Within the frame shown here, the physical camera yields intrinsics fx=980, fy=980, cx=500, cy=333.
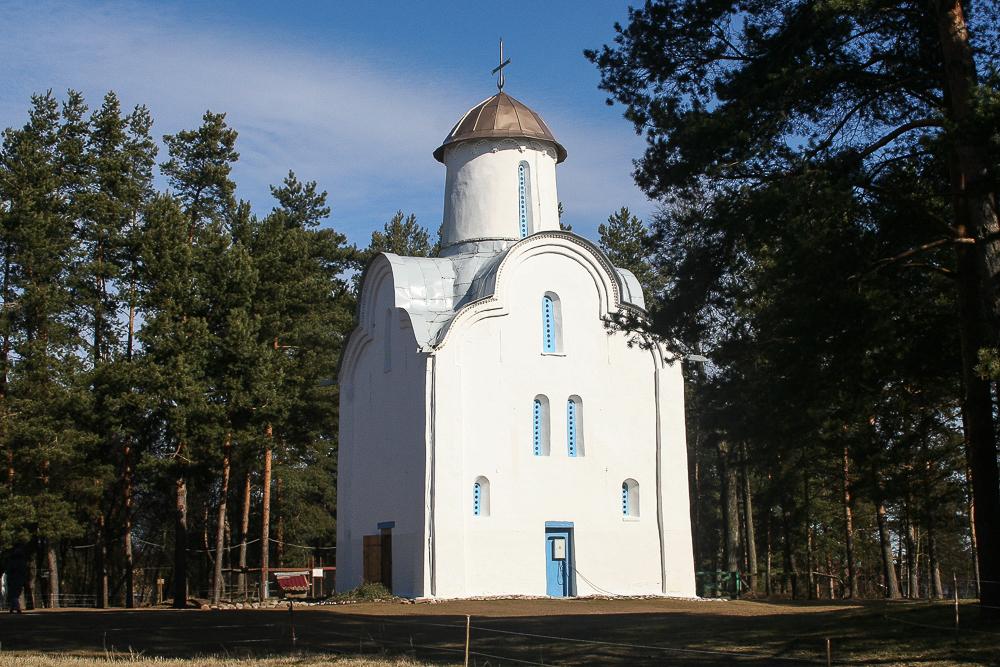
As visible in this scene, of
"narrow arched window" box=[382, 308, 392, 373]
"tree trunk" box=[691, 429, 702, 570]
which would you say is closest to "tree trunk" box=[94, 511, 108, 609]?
"narrow arched window" box=[382, 308, 392, 373]

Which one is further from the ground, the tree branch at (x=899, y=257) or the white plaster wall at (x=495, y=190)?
the white plaster wall at (x=495, y=190)

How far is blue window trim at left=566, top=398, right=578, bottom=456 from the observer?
75.4 feet

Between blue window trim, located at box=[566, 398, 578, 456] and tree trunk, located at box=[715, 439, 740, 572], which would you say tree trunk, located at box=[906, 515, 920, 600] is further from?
blue window trim, located at box=[566, 398, 578, 456]

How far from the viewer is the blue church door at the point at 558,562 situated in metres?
22.2

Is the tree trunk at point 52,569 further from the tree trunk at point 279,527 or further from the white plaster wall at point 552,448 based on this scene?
the white plaster wall at point 552,448

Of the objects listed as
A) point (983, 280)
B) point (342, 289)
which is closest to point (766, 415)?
→ point (983, 280)

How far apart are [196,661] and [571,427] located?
13.4 m

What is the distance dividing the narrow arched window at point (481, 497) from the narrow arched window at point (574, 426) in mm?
2195

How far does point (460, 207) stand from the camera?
26.2 metres

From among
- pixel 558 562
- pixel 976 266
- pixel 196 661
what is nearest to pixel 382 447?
pixel 558 562

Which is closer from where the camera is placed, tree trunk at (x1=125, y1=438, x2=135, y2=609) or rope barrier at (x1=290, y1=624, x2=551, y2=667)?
rope barrier at (x1=290, y1=624, x2=551, y2=667)

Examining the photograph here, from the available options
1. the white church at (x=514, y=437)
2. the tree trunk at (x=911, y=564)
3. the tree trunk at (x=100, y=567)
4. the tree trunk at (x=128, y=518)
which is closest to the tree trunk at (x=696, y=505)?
Result: the tree trunk at (x=911, y=564)

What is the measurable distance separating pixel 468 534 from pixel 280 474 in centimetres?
1193

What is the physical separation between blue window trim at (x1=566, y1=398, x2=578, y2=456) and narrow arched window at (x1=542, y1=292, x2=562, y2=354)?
4.31ft
